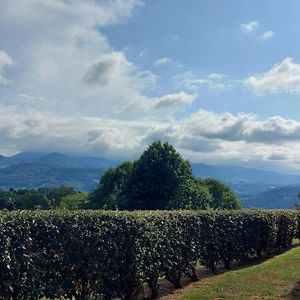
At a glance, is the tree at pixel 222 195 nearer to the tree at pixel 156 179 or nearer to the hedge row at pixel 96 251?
the tree at pixel 156 179

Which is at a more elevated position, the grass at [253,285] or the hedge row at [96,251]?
the hedge row at [96,251]

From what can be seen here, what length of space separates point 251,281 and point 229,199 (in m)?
65.2

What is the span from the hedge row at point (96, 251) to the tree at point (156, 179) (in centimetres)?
3262

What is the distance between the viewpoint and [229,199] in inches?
3100

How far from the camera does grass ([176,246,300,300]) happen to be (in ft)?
41.4

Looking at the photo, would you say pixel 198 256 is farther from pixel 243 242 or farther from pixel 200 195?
pixel 200 195

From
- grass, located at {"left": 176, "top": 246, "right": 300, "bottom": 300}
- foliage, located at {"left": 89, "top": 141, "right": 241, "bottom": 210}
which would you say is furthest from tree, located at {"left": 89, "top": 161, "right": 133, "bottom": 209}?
grass, located at {"left": 176, "top": 246, "right": 300, "bottom": 300}

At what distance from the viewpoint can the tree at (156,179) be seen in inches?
1935

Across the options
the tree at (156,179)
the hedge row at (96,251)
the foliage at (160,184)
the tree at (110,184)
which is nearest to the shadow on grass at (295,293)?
the hedge row at (96,251)

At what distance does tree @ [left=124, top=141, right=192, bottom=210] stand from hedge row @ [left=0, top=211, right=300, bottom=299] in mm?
32619

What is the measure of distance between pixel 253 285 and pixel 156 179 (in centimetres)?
3629

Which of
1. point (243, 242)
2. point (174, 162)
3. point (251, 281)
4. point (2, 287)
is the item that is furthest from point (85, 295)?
point (174, 162)

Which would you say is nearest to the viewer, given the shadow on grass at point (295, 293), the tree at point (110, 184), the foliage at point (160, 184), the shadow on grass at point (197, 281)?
the shadow on grass at point (295, 293)

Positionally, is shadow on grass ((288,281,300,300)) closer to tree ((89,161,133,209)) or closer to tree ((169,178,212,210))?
tree ((169,178,212,210))
